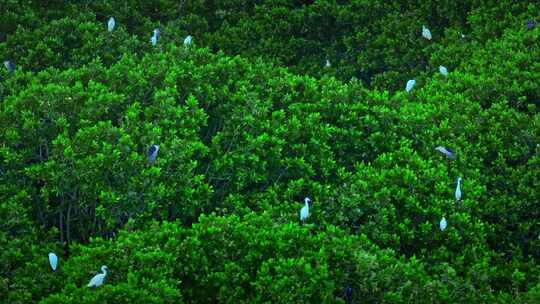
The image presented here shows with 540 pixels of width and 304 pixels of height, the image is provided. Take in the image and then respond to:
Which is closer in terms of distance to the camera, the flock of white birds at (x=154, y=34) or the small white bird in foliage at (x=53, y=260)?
the small white bird in foliage at (x=53, y=260)

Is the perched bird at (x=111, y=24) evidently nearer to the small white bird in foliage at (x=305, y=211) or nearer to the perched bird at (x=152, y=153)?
the perched bird at (x=152, y=153)

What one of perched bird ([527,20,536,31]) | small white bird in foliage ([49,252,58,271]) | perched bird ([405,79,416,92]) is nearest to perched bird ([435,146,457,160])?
perched bird ([405,79,416,92])

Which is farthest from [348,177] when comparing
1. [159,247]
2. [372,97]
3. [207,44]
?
[207,44]

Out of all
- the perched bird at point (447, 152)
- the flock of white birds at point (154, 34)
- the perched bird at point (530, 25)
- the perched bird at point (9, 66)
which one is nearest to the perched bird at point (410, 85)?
the perched bird at point (530, 25)

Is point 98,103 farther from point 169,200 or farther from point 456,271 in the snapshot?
point 456,271

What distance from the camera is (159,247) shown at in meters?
6.47

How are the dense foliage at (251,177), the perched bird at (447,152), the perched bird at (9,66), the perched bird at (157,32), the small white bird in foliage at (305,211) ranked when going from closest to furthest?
the dense foliage at (251,177) < the small white bird in foliage at (305,211) < the perched bird at (447,152) < the perched bird at (9,66) < the perched bird at (157,32)

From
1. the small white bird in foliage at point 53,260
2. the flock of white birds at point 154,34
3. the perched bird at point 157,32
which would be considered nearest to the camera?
the small white bird in foliage at point 53,260

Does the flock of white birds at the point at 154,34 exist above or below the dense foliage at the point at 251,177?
above

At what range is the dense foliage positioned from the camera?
6.42 metres

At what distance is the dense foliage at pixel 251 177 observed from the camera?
642 centimetres

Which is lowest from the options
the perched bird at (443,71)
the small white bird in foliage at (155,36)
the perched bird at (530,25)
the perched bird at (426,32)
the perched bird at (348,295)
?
the perched bird at (348,295)

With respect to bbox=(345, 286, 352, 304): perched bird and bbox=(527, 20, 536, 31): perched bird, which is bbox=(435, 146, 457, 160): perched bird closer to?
bbox=(345, 286, 352, 304): perched bird

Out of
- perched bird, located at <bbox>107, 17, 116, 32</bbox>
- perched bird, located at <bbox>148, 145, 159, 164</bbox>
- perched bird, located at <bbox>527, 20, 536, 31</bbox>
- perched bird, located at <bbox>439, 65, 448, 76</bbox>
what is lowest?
perched bird, located at <bbox>439, 65, 448, 76</bbox>
